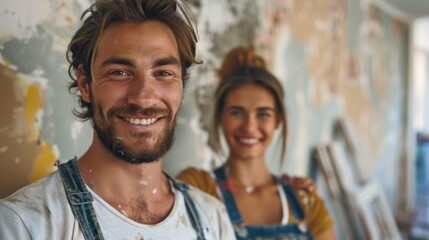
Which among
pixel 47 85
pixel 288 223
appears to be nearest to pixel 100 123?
pixel 47 85

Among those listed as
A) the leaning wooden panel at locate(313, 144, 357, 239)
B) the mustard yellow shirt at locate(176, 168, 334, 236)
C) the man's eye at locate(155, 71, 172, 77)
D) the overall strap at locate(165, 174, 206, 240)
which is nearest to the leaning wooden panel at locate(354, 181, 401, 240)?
the leaning wooden panel at locate(313, 144, 357, 239)

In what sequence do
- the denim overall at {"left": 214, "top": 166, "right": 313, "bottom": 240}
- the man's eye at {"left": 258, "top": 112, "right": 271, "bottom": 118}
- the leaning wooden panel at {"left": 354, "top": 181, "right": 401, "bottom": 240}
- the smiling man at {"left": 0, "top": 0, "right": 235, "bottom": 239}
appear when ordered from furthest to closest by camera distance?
the leaning wooden panel at {"left": 354, "top": 181, "right": 401, "bottom": 240}
the man's eye at {"left": 258, "top": 112, "right": 271, "bottom": 118}
the denim overall at {"left": 214, "top": 166, "right": 313, "bottom": 240}
the smiling man at {"left": 0, "top": 0, "right": 235, "bottom": 239}

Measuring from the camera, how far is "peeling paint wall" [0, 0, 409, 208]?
121 centimetres

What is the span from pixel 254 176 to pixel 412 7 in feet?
10.7

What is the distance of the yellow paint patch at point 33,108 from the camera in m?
1.23

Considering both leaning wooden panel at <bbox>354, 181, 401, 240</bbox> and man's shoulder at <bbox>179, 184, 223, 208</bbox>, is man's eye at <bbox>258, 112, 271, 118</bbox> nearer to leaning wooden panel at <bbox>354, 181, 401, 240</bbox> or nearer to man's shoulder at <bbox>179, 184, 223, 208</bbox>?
man's shoulder at <bbox>179, 184, 223, 208</bbox>

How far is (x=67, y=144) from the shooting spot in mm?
1363

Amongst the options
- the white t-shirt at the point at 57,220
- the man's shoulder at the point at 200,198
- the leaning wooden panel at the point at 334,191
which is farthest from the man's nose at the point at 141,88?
the leaning wooden panel at the point at 334,191

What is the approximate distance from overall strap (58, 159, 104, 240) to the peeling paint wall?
0.29 metres

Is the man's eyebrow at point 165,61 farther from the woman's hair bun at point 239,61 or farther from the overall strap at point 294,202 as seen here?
the overall strap at point 294,202

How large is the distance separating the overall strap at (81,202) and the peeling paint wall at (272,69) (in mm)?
286

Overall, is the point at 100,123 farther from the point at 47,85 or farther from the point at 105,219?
the point at 47,85

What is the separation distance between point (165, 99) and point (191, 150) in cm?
91

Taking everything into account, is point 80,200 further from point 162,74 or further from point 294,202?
point 294,202
